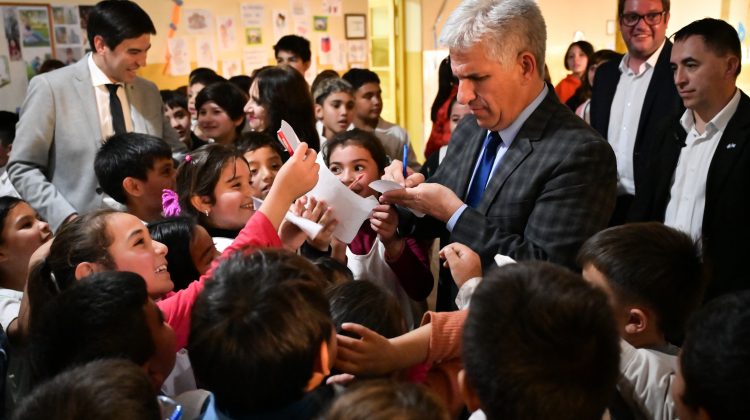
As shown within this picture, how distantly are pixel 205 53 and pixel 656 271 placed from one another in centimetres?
491

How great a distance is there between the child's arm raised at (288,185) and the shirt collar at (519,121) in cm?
52

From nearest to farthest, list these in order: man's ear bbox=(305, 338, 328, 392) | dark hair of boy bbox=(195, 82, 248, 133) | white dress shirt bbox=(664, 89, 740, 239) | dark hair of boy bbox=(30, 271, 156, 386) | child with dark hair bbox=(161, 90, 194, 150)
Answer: man's ear bbox=(305, 338, 328, 392) < dark hair of boy bbox=(30, 271, 156, 386) < white dress shirt bbox=(664, 89, 740, 239) < dark hair of boy bbox=(195, 82, 248, 133) < child with dark hair bbox=(161, 90, 194, 150)

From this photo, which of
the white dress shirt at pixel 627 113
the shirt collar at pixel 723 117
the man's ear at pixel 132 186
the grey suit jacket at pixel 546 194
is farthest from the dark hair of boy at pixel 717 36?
the man's ear at pixel 132 186

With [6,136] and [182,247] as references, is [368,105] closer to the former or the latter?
[6,136]

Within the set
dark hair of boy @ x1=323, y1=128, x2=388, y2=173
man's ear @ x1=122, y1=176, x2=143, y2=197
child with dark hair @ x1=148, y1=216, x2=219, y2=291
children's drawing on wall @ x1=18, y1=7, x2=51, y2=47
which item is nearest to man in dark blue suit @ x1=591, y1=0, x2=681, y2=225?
dark hair of boy @ x1=323, y1=128, x2=388, y2=173

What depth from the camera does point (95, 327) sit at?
1176 mm

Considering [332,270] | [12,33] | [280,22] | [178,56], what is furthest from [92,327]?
[280,22]

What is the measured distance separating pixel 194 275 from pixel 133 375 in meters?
0.98

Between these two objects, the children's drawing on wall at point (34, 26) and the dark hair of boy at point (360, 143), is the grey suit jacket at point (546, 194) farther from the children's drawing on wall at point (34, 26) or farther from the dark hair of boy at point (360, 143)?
the children's drawing on wall at point (34, 26)

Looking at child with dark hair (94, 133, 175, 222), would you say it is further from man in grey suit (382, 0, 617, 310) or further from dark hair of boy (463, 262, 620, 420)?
dark hair of boy (463, 262, 620, 420)

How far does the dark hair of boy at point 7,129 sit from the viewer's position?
3.65m

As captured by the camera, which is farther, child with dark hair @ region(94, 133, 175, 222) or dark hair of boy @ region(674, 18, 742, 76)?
dark hair of boy @ region(674, 18, 742, 76)

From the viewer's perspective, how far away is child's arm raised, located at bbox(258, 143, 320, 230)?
1.60m

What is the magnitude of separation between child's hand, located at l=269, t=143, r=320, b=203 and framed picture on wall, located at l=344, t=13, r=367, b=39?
4987mm
